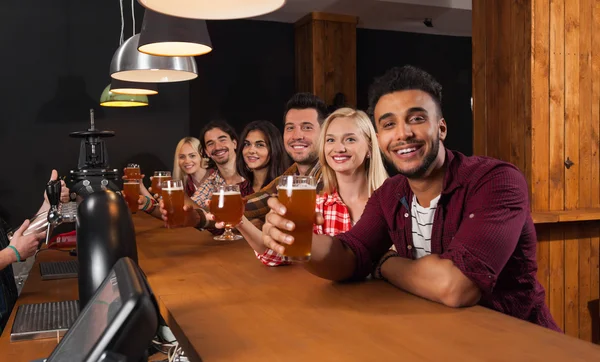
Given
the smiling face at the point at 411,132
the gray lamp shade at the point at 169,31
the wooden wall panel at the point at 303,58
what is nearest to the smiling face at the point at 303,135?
the gray lamp shade at the point at 169,31

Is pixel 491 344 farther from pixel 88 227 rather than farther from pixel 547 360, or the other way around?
pixel 88 227

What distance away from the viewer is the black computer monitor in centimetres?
61

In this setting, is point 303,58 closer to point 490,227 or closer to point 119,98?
point 119,98

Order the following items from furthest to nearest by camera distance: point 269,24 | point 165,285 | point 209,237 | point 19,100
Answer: point 269,24, point 19,100, point 209,237, point 165,285

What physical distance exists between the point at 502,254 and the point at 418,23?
273 inches

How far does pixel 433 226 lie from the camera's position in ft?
6.17

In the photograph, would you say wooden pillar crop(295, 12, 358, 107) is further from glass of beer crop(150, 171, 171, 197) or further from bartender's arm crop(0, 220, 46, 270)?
bartender's arm crop(0, 220, 46, 270)

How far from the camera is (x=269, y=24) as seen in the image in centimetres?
769

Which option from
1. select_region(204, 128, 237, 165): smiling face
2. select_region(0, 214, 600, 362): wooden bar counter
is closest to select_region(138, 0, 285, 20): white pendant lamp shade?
select_region(0, 214, 600, 362): wooden bar counter

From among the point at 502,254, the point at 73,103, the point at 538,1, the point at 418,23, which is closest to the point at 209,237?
the point at 502,254

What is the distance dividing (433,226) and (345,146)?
870 mm

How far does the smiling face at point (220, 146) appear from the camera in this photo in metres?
4.80

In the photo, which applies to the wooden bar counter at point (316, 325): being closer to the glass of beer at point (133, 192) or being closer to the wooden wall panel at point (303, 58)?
the glass of beer at point (133, 192)

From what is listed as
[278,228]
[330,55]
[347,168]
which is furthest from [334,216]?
[330,55]
